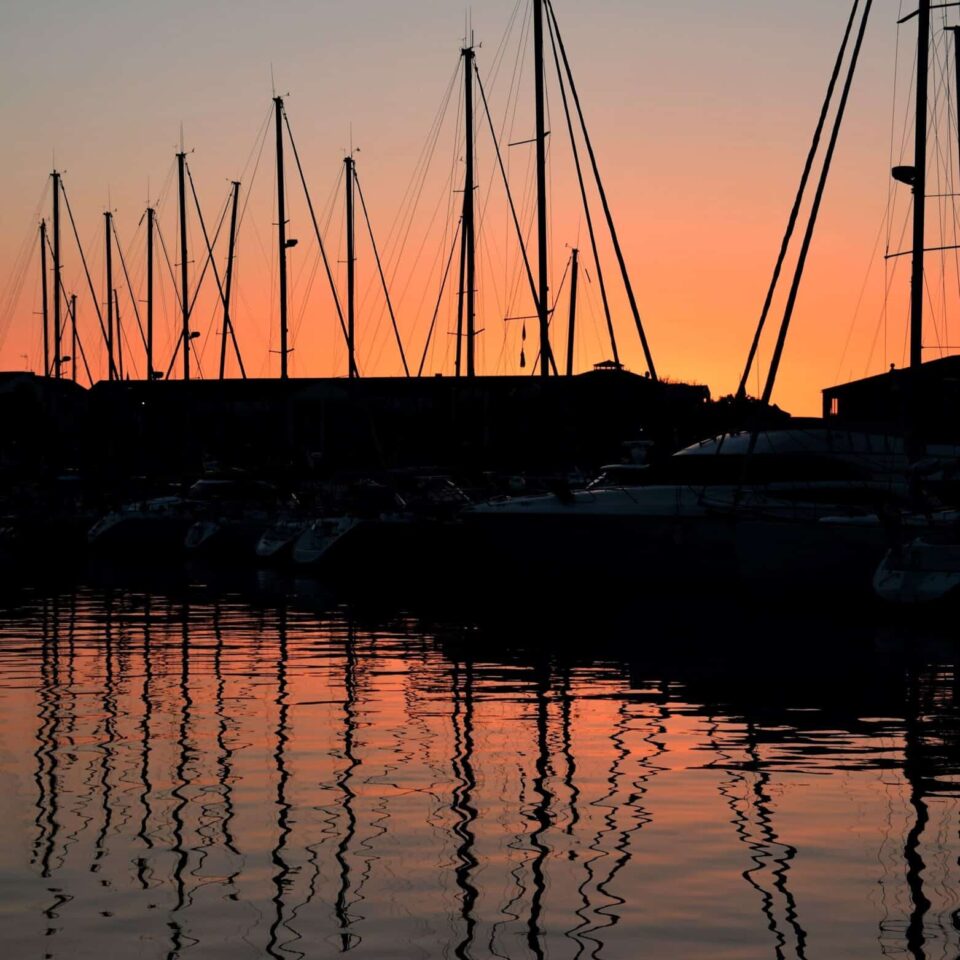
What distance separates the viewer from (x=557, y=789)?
1372cm

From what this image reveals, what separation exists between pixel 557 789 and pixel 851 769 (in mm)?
→ 2474

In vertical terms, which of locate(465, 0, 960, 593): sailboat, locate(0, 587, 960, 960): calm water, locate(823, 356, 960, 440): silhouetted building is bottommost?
locate(0, 587, 960, 960): calm water

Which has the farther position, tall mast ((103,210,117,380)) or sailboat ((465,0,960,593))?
tall mast ((103,210,117,380))

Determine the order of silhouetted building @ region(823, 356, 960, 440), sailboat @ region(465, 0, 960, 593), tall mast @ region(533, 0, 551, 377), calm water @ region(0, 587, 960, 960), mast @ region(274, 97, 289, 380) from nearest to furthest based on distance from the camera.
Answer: calm water @ region(0, 587, 960, 960) < sailboat @ region(465, 0, 960, 593) < tall mast @ region(533, 0, 551, 377) < mast @ region(274, 97, 289, 380) < silhouetted building @ region(823, 356, 960, 440)

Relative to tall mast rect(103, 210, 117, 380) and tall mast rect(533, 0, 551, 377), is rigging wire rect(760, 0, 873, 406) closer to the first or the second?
tall mast rect(533, 0, 551, 377)

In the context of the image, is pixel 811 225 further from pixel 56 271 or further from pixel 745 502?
pixel 56 271

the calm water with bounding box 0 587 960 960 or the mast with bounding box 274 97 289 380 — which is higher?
the mast with bounding box 274 97 289 380

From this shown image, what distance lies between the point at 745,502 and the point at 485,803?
2179 centimetres

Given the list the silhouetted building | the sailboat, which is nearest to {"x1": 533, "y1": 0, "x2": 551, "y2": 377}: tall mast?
the sailboat

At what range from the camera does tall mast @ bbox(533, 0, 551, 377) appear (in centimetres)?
4116

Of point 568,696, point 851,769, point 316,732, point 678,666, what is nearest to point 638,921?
point 851,769

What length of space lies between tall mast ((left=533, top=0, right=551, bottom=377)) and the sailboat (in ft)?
16.4

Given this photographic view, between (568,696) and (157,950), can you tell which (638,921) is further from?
(568,696)

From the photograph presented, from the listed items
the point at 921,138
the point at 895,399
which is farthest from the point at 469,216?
the point at 895,399
